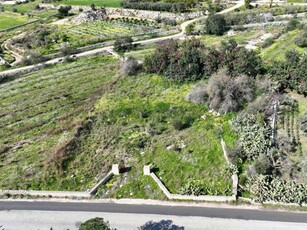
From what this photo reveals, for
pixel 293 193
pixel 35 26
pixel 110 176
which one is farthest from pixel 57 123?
pixel 35 26

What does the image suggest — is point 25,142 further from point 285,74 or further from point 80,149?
point 285,74

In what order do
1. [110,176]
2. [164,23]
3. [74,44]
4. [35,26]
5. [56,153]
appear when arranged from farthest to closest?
[35,26]
[164,23]
[74,44]
[56,153]
[110,176]

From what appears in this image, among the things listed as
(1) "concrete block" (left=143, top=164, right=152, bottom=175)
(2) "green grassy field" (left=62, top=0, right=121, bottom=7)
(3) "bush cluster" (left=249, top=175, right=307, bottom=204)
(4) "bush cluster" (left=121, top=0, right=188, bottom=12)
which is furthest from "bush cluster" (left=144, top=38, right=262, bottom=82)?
(2) "green grassy field" (left=62, top=0, right=121, bottom=7)

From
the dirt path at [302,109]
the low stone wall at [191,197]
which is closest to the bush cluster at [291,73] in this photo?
the dirt path at [302,109]

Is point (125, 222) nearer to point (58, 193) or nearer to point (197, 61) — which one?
point (58, 193)

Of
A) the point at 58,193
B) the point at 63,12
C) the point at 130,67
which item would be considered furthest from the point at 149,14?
the point at 58,193

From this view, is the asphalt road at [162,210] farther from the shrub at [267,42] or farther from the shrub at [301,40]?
the shrub at [267,42]

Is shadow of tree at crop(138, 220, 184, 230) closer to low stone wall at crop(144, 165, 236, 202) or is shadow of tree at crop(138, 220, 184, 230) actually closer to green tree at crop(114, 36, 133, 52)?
low stone wall at crop(144, 165, 236, 202)
